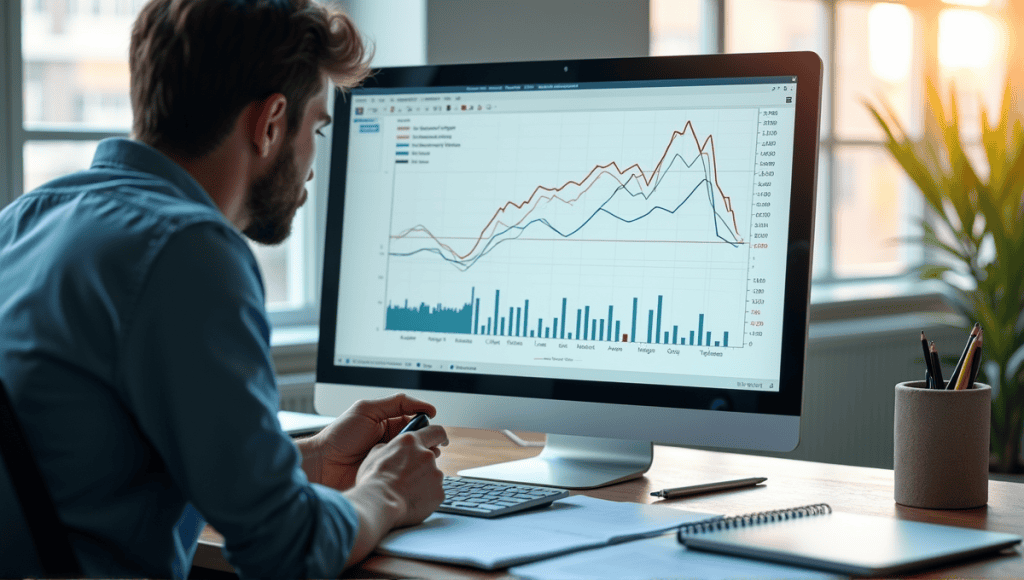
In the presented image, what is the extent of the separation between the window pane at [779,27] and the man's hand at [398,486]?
10.1ft

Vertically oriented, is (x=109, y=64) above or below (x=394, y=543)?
above

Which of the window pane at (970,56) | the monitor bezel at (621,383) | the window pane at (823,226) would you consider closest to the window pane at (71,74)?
the monitor bezel at (621,383)

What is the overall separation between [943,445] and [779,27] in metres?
3.30

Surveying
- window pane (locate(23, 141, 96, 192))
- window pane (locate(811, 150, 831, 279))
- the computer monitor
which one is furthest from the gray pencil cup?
window pane (locate(811, 150, 831, 279))

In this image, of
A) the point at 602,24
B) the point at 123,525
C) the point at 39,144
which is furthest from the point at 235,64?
the point at 602,24

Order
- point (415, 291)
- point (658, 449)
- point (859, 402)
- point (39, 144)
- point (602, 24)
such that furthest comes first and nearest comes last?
point (859, 402) → point (602, 24) → point (39, 144) → point (658, 449) → point (415, 291)

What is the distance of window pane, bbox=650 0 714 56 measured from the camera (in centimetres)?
372

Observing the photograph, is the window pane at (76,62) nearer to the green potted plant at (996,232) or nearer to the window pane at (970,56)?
the green potted plant at (996,232)

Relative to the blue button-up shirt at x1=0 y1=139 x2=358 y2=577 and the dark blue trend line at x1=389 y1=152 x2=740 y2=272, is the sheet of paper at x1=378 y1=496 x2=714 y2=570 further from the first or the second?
the dark blue trend line at x1=389 y1=152 x2=740 y2=272

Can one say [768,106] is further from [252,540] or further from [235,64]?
[252,540]

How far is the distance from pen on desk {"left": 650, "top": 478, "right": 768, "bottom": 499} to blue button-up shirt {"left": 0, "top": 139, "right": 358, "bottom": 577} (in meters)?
0.43

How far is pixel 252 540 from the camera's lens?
765 mm

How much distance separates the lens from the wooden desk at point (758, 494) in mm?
866

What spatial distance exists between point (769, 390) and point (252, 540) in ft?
1.87
